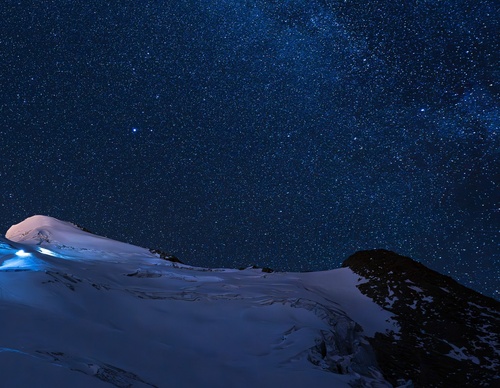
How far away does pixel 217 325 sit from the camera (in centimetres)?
1009

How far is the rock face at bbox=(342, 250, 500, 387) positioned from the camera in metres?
11.5

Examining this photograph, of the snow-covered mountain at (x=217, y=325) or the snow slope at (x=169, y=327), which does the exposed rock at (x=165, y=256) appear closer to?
the snow-covered mountain at (x=217, y=325)

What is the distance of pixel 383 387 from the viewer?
354 inches

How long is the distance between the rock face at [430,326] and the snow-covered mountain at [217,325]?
5 cm

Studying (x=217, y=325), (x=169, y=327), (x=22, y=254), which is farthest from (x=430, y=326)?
(x=22, y=254)

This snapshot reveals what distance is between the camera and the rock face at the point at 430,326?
11.5 metres

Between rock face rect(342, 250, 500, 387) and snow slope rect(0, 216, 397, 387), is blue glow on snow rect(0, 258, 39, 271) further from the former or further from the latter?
rock face rect(342, 250, 500, 387)

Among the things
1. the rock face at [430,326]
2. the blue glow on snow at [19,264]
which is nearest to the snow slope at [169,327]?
the blue glow on snow at [19,264]

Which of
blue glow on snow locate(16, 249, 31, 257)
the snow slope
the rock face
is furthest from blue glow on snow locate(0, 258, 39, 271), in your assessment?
the rock face

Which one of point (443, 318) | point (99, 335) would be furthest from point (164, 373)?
point (443, 318)

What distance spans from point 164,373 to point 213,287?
7045mm

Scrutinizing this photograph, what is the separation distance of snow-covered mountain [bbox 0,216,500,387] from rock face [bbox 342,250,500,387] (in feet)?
0.17

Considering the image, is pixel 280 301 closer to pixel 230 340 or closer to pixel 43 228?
pixel 230 340

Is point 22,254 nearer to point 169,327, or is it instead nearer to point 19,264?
point 19,264
